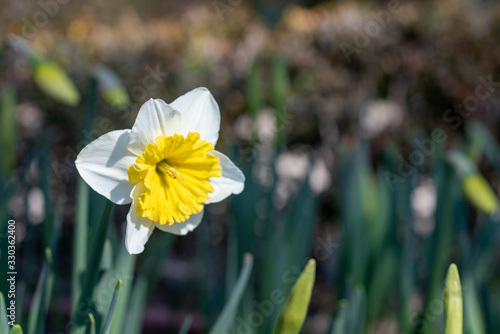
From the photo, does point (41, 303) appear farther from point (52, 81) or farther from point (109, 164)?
point (52, 81)

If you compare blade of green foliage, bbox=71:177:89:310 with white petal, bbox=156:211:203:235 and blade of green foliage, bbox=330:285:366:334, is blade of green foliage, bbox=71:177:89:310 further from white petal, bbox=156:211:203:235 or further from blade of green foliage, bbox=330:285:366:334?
blade of green foliage, bbox=330:285:366:334

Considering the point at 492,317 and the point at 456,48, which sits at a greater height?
the point at 456,48

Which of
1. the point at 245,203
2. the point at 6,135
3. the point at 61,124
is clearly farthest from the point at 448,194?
the point at 61,124

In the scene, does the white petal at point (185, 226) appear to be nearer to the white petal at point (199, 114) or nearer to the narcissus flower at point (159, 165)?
the narcissus flower at point (159, 165)

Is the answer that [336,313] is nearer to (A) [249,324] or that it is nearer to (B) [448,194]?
(A) [249,324]

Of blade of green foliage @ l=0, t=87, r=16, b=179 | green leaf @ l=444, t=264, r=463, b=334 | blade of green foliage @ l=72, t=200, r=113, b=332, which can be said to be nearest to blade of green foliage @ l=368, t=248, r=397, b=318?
green leaf @ l=444, t=264, r=463, b=334

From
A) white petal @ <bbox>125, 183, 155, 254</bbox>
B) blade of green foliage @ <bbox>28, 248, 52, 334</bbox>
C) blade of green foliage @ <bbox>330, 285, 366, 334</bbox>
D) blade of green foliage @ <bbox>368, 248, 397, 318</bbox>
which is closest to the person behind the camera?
white petal @ <bbox>125, 183, 155, 254</bbox>

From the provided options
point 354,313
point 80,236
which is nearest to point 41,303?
point 80,236
